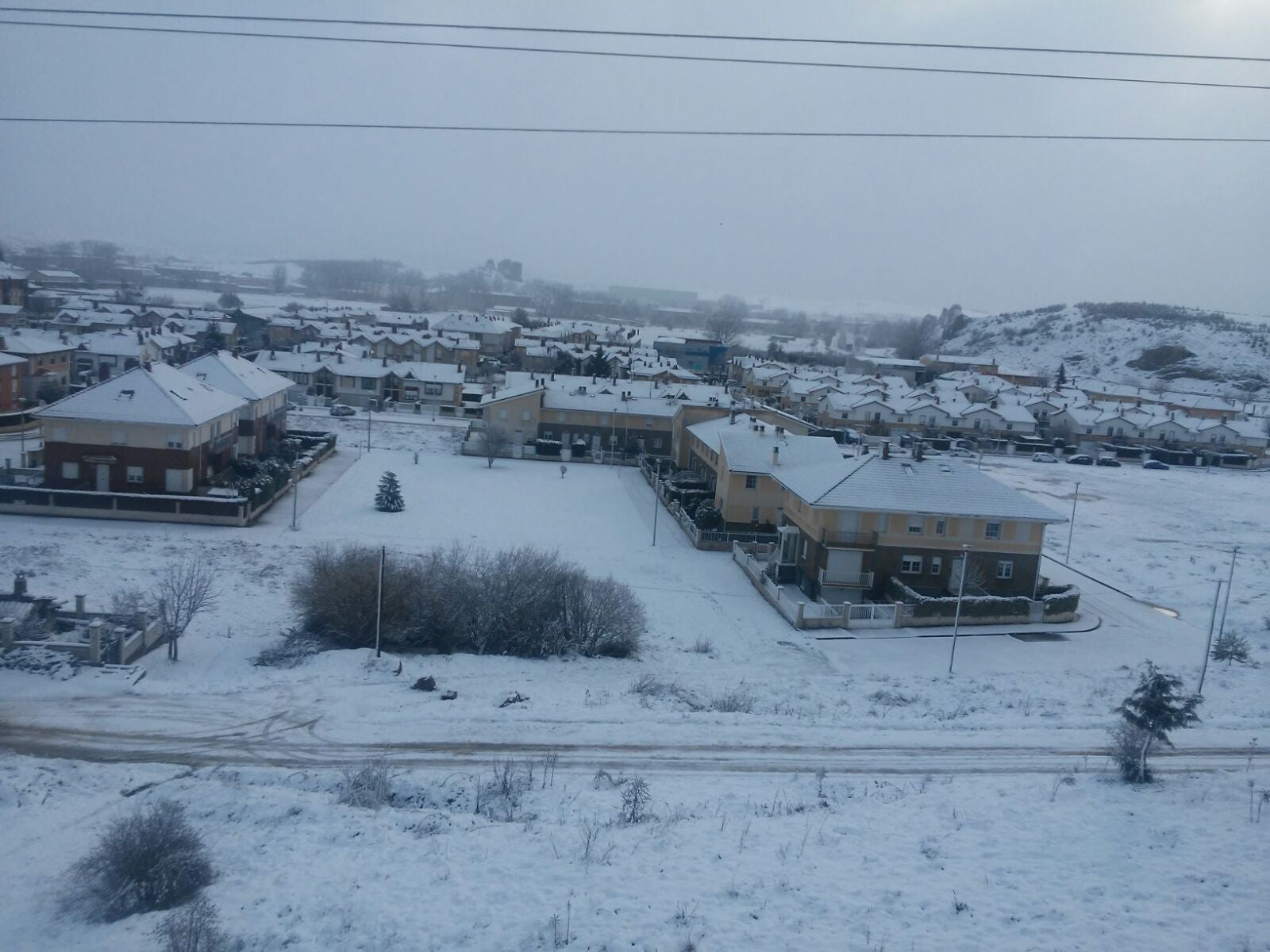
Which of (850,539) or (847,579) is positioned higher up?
(850,539)

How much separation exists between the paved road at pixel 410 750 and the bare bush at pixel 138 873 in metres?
2.90

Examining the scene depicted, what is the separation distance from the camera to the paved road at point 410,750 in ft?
37.2

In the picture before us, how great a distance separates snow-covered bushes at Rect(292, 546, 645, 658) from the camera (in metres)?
17.0

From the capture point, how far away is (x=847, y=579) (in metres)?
23.6

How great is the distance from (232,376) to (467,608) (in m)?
21.4

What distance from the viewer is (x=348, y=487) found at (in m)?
32.8

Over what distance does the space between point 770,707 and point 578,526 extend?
608 inches

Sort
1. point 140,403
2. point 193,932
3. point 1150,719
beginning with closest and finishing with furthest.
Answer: point 193,932 → point 1150,719 → point 140,403

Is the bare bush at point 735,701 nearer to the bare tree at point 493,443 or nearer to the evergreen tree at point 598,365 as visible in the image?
the bare tree at point 493,443

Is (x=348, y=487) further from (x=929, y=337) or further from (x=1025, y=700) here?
(x=929, y=337)

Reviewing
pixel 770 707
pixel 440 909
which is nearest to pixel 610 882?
pixel 440 909

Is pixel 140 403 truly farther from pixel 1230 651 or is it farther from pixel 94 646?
pixel 1230 651

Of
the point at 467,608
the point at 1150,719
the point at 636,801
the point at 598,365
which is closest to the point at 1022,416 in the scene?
the point at 598,365

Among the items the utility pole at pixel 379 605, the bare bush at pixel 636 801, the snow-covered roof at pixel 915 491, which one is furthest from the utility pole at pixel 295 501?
the bare bush at pixel 636 801
